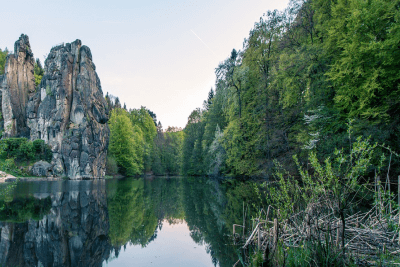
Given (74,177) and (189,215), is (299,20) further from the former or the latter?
(74,177)

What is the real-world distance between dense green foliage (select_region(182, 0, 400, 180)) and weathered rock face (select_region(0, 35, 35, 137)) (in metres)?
42.6

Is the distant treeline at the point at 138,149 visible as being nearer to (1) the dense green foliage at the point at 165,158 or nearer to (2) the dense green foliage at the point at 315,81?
(1) the dense green foliage at the point at 165,158

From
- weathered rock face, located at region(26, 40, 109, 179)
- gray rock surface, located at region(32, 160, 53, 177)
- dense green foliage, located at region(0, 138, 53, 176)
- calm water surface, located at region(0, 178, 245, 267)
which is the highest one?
weathered rock face, located at region(26, 40, 109, 179)

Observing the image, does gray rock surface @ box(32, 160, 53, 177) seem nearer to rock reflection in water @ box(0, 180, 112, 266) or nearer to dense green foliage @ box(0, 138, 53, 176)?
dense green foliage @ box(0, 138, 53, 176)

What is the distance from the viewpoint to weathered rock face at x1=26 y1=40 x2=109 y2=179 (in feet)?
149

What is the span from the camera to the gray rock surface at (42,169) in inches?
1612

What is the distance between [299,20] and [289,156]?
1036cm

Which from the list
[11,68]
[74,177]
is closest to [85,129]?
[74,177]

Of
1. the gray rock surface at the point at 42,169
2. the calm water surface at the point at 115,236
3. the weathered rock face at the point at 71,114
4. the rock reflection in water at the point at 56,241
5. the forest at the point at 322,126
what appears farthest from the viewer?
the weathered rock face at the point at 71,114

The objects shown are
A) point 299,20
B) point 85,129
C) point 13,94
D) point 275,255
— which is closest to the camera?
point 275,255

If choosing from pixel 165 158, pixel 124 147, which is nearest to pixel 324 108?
pixel 124 147

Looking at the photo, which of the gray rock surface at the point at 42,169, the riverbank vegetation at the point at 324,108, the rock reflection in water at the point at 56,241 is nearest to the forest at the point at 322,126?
the riverbank vegetation at the point at 324,108

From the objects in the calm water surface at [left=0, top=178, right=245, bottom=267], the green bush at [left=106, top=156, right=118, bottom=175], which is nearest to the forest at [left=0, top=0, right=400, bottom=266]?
the calm water surface at [left=0, top=178, right=245, bottom=267]

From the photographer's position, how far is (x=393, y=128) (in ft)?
37.0
